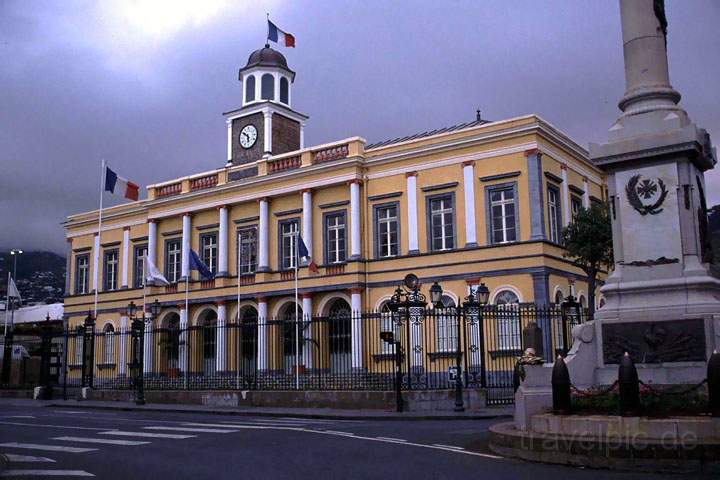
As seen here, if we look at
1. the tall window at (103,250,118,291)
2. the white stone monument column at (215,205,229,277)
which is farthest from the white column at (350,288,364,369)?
the tall window at (103,250,118,291)

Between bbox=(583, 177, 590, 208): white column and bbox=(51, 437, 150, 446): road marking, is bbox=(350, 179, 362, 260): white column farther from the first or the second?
bbox=(51, 437, 150, 446): road marking

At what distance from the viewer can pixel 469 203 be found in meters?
34.2

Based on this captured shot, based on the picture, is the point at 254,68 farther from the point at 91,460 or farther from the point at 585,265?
the point at 91,460

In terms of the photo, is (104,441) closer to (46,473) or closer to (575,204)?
(46,473)

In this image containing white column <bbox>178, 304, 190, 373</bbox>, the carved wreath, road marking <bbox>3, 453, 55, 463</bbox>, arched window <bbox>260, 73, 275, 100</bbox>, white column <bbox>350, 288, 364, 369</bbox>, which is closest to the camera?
road marking <bbox>3, 453, 55, 463</bbox>

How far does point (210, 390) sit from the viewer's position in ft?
83.8

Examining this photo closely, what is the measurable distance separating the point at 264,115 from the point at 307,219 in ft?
32.6

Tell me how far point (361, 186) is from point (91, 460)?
27.9 m

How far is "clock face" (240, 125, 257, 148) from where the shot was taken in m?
46.0

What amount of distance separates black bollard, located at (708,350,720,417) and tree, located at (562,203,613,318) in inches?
820

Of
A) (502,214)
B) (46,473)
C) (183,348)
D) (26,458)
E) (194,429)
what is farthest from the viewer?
(183,348)

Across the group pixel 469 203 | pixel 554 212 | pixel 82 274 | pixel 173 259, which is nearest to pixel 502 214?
pixel 469 203

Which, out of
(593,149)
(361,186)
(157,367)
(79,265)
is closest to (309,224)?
(361,186)

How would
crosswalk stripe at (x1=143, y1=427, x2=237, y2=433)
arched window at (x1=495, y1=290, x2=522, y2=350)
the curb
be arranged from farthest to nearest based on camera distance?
arched window at (x1=495, y1=290, x2=522, y2=350) → the curb → crosswalk stripe at (x1=143, y1=427, x2=237, y2=433)
